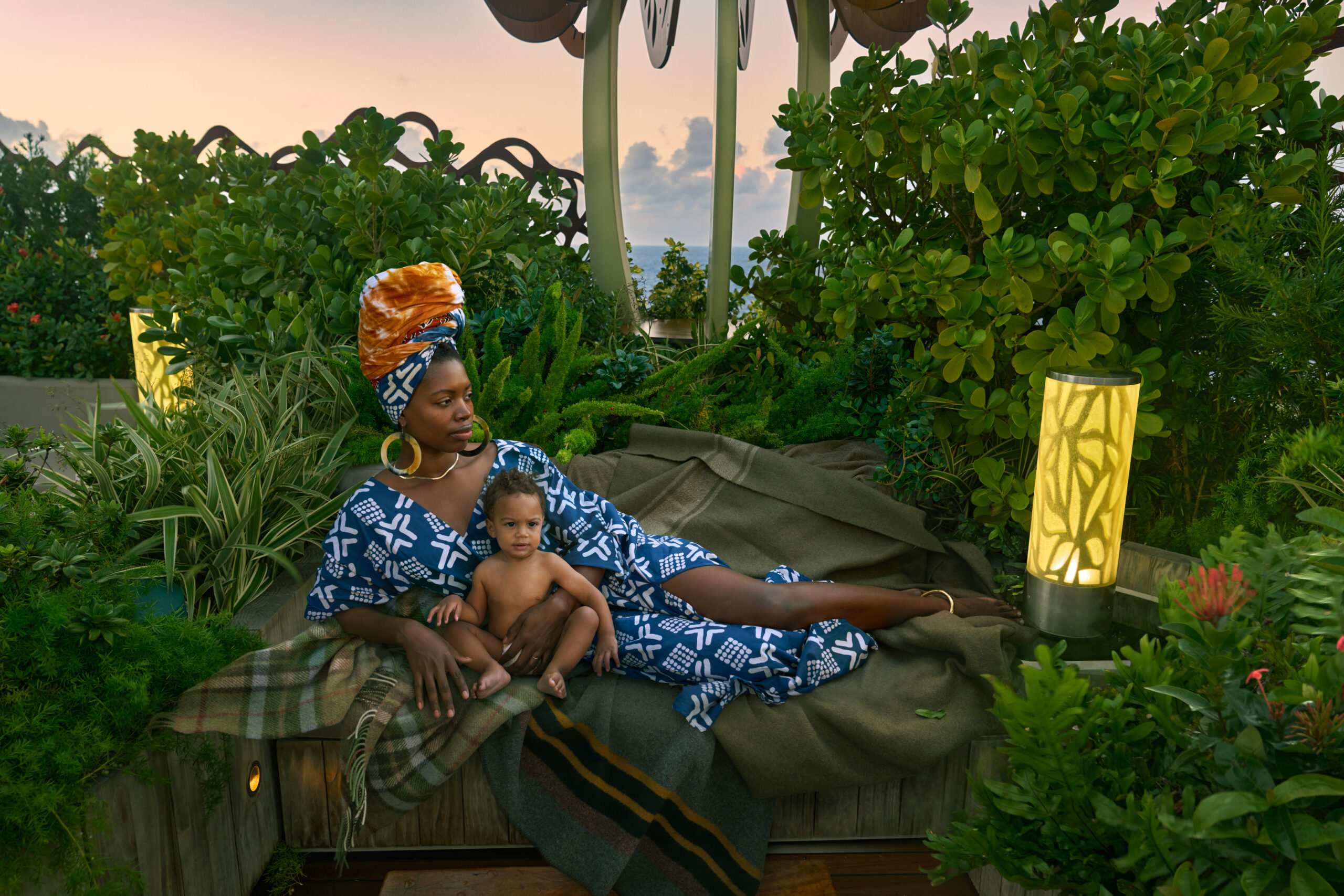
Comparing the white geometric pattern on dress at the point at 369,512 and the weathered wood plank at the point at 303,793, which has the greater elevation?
the white geometric pattern on dress at the point at 369,512

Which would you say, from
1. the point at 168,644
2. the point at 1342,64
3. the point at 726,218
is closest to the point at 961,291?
the point at 726,218

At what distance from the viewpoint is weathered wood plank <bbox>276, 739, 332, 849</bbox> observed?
208 centimetres

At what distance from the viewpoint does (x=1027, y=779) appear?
3.69 feet

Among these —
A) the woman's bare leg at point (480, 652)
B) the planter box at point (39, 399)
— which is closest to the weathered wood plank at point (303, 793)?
the woman's bare leg at point (480, 652)

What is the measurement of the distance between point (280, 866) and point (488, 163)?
416 centimetres

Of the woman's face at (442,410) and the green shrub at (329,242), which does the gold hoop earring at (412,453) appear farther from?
the green shrub at (329,242)

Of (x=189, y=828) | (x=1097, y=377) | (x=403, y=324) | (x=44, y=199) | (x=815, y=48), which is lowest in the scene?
(x=189, y=828)

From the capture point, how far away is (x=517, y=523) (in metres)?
1.89

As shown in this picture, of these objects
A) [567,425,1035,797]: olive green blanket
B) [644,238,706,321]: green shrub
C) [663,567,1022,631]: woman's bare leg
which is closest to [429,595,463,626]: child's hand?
[663,567,1022,631]: woman's bare leg

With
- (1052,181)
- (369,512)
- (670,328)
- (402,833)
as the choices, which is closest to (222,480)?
(369,512)

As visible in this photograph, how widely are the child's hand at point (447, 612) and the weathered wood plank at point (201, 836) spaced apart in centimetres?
55

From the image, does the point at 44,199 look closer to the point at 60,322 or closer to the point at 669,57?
the point at 60,322

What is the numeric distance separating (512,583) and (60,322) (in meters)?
5.28

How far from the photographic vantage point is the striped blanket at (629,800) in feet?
6.11
